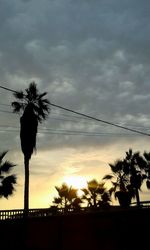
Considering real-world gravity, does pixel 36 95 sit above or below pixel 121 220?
above

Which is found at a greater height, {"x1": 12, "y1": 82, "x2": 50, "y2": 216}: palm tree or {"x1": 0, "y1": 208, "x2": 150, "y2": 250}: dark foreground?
{"x1": 12, "y1": 82, "x2": 50, "y2": 216}: palm tree

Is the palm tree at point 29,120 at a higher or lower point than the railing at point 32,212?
higher

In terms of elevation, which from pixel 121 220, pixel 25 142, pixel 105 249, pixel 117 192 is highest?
pixel 25 142

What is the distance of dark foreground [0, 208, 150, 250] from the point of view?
25328 mm

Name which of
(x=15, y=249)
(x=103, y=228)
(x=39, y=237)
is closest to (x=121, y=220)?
(x=103, y=228)

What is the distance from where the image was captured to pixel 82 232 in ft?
88.5

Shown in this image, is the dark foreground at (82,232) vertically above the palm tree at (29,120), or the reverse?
the palm tree at (29,120)

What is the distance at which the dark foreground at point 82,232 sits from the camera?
25328 mm

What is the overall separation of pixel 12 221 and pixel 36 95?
16.6 metres

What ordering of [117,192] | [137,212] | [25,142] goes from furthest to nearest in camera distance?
[117,192] < [25,142] < [137,212]

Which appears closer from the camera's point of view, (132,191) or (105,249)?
(105,249)

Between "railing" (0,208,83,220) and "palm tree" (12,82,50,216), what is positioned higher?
"palm tree" (12,82,50,216)

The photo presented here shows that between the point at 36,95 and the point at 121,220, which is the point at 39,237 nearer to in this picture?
the point at 121,220

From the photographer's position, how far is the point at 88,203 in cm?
4619
